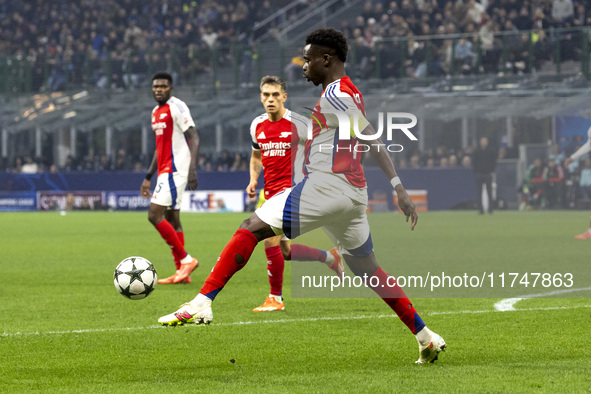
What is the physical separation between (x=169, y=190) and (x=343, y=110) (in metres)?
5.79

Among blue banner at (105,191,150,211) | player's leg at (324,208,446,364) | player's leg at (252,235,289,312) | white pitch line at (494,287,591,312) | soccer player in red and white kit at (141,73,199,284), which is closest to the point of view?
player's leg at (324,208,446,364)

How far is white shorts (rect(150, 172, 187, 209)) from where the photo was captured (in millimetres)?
10938

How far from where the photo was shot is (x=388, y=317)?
769 cm

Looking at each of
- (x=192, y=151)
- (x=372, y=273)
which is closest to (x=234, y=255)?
(x=372, y=273)

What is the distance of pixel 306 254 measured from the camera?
8734mm

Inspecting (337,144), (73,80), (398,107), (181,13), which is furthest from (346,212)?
(181,13)

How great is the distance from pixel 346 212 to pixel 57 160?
93.9 ft

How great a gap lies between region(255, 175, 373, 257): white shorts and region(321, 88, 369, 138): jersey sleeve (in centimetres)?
32

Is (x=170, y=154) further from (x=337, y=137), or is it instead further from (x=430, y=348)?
(x=430, y=348)

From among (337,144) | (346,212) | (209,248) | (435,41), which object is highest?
(435,41)

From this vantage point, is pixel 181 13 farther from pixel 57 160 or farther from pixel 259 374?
pixel 259 374

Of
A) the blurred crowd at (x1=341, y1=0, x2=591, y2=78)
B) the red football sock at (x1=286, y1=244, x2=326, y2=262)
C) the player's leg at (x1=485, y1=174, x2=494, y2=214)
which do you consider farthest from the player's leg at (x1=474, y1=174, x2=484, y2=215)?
the red football sock at (x1=286, y1=244, x2=326, y2=262)

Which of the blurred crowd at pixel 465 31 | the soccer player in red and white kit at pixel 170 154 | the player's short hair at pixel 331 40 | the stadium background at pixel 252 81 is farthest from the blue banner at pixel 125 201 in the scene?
the player's short hair at pixel 331 40

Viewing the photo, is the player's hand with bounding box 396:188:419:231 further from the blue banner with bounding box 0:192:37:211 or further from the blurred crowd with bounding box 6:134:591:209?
the blue banner with bounding box 0:192:37:211
